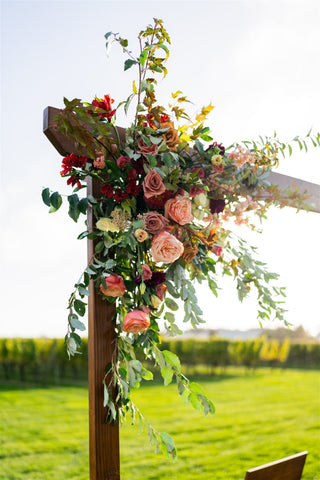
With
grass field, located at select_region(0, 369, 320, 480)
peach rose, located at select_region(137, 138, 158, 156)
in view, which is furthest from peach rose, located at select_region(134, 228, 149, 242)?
grass field, located at select_region(0, 369, 320, 480)

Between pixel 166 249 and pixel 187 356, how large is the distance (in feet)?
26.6

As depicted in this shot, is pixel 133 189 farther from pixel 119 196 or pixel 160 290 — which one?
pixel 160 290

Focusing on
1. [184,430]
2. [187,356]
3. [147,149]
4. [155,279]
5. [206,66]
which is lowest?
[184,430]

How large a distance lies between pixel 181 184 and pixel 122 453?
5.15 meters

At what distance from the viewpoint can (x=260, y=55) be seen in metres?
3.18

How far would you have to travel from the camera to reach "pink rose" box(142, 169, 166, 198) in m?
1.16

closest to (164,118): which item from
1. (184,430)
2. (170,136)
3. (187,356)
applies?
(170,136)

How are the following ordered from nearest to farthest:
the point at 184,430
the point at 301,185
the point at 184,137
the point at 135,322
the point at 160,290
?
the point at 135,322
the point at 160,290
the point at 184,137
the point at 301,185
the point at 184,430

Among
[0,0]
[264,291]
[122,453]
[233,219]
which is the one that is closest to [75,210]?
[233,219]

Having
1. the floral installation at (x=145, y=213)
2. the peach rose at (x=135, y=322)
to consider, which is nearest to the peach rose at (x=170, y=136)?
the floral installation at (x=145, y=213)

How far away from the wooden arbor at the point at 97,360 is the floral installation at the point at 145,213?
0.02 meters

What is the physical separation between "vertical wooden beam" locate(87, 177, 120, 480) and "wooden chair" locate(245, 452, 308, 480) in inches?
13.9

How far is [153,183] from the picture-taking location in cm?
116

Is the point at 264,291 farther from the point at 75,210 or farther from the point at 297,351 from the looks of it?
the point at 297,351
